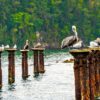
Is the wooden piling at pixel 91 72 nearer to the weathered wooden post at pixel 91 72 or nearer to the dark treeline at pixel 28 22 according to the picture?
the weathered wooden post at pixel 91 72

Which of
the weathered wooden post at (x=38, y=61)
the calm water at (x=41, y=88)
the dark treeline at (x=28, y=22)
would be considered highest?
the dark treeline at (x=28, y=22)

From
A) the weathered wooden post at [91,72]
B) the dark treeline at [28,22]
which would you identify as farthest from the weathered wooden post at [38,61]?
the dark treeline at [28,22]

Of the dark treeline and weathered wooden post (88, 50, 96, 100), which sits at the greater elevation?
the dark treeline

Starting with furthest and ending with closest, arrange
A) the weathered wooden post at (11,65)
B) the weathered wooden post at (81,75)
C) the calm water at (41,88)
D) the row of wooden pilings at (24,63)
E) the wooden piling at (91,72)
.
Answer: the row of wooden pilings at (24,63)
the weathered wooden post at (11,65)
the calm water at (41,88)
the wooden piling at (91,72)
the weathered wooden post at (81,75)

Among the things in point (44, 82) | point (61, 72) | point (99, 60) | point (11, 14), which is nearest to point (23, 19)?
point (11, 14)

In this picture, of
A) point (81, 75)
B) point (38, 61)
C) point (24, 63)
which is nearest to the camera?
point (81, 75)

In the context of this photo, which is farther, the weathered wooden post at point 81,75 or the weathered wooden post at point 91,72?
the weathered wooden post at point 91,72

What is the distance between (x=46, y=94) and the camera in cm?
3909

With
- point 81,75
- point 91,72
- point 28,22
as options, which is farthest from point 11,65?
point 28,22

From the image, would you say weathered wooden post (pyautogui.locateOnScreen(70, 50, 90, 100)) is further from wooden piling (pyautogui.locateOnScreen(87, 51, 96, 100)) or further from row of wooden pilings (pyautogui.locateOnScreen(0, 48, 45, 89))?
row of wooden pilings (pyautogui.locateOnScreen(0, 48, 45, 89))

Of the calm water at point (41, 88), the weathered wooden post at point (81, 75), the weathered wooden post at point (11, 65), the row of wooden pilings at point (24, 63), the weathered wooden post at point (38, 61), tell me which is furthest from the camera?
the weathered wooden post at point (38, 61)

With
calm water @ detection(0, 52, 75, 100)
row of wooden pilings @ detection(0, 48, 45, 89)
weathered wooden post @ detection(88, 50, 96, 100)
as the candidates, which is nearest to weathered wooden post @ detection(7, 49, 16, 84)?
row of wooden pilings @ detection(0, 48, 45, 89)

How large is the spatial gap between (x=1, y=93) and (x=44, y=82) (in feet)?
29.0

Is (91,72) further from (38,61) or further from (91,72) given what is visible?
(38,61)
